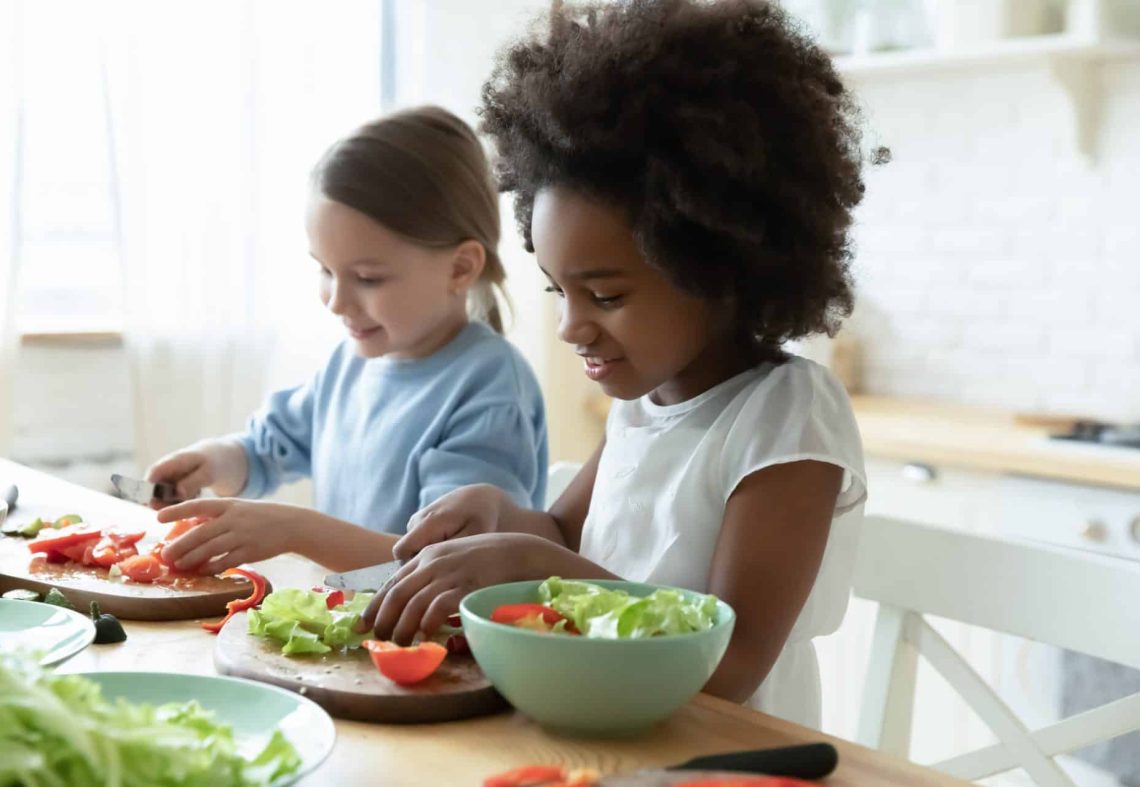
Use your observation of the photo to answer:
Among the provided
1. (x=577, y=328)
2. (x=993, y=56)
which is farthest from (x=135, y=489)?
(x=993, y=56)

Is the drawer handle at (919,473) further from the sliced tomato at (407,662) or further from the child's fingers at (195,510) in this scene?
the sliced tomato at (407,662)

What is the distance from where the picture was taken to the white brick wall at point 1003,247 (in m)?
2.76

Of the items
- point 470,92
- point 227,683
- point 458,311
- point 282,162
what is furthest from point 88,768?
point 470,92

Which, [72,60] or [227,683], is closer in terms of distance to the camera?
[227,683]

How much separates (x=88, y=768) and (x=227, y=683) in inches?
8.5

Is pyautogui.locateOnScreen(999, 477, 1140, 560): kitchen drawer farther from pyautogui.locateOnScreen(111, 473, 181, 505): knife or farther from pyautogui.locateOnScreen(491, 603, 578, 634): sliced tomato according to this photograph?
pyautogui.locateOnScreen(491, 603, 578, 634): sliced tomato

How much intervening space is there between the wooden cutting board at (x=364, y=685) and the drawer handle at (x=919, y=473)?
5.71ft

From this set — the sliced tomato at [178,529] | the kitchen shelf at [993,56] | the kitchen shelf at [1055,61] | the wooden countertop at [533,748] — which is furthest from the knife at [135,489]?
the kitchen shelf at [1055,61]

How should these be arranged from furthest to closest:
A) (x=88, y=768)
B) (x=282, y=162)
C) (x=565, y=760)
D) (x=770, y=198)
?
(x=282, y=162)
(x=770, y=198)
(x=565, y=760)
(x=88, y=768)

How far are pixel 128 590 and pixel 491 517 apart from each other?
331mm

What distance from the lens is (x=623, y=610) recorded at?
79cm

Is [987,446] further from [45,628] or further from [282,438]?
[45,628]

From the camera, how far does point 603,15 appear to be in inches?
46.6

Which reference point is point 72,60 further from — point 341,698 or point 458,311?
point 341,698
